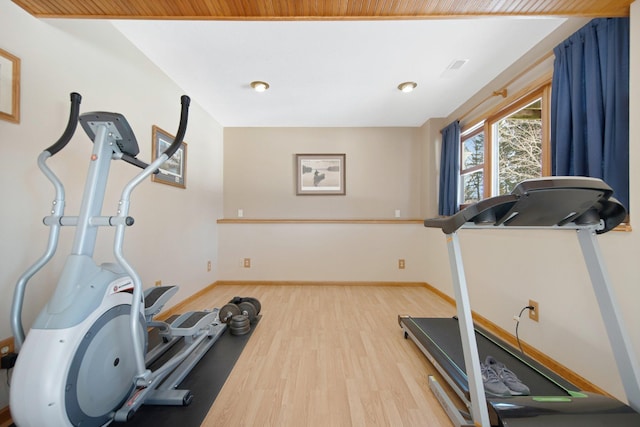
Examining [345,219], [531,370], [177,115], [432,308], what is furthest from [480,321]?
[177,115]

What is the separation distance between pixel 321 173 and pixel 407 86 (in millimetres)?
1550

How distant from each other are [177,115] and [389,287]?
3.26 meters

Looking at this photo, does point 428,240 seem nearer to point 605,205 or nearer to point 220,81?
point 605,205

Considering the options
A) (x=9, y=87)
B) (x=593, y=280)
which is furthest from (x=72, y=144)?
(x=593, y=280)

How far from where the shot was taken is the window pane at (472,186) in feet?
8.61

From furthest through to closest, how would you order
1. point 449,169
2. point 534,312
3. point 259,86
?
point 449,169 < point 259,86 < point 534,312

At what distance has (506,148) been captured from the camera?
2.24 metres

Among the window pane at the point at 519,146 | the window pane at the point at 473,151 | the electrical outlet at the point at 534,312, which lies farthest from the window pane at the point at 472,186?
the electrical outlet at the point at 534,312

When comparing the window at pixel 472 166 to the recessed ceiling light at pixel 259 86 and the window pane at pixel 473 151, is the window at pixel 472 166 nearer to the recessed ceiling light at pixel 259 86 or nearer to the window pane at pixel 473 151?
the window pane at pixel 473 151

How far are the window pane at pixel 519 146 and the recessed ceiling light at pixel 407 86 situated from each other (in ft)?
2.94

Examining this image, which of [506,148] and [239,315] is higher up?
[506,148]

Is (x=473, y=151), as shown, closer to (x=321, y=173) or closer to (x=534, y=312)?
(x=534, y=312)

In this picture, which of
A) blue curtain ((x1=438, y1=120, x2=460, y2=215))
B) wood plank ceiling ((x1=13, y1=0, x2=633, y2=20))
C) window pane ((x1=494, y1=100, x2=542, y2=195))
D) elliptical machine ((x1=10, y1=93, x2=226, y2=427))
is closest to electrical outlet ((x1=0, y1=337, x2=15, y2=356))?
elliptical machine ((x1=10, y1=93, x2=226, y2=427))

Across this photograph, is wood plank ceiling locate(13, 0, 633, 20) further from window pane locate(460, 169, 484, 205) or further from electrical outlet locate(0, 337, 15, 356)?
electrical outlet locate(0, 337, 15, 356)
